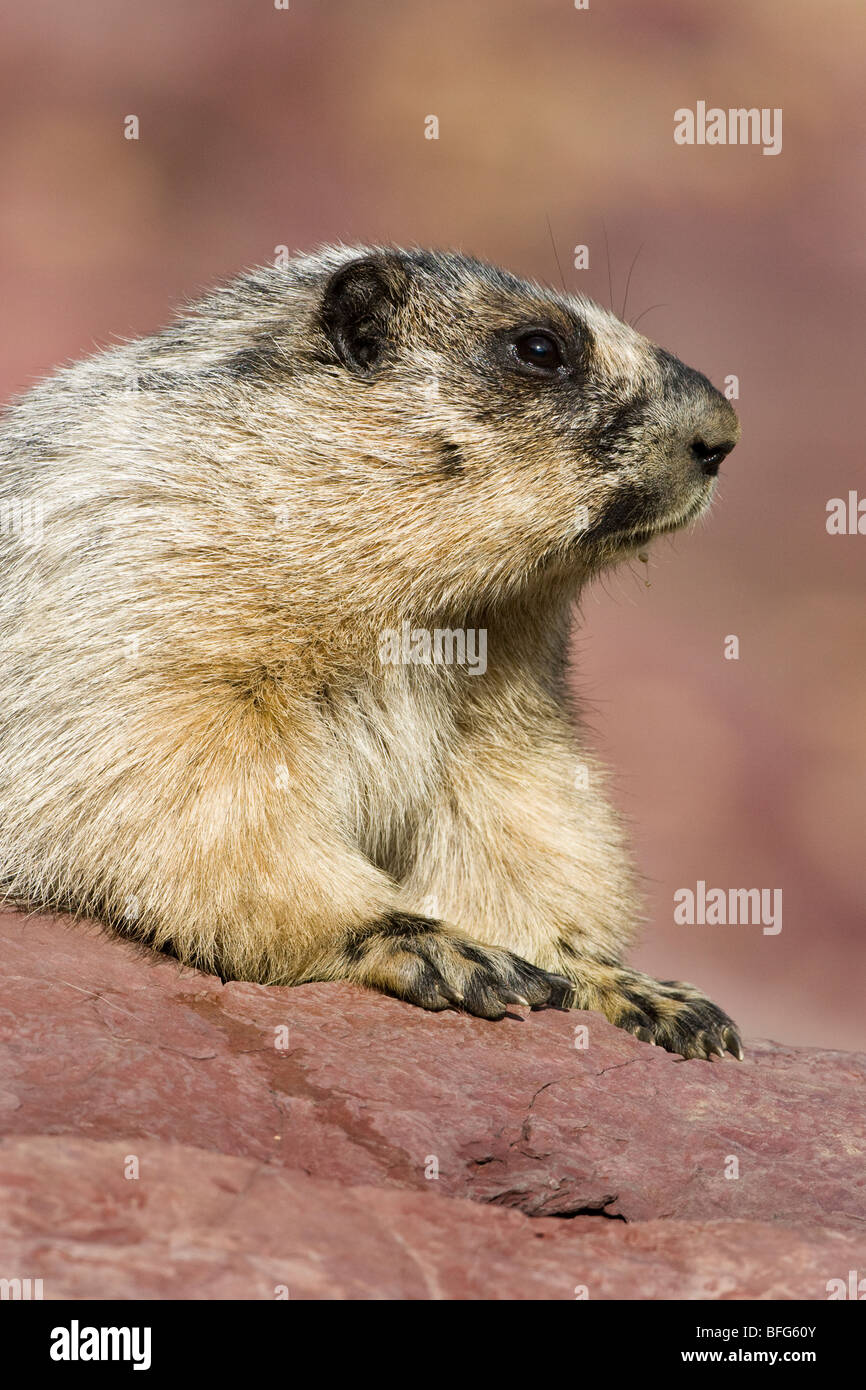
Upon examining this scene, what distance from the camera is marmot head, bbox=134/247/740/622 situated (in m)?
6.16

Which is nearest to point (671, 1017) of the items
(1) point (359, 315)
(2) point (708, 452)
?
(2) point (708, 452)

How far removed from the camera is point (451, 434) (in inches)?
246

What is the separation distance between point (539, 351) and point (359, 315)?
839 mm

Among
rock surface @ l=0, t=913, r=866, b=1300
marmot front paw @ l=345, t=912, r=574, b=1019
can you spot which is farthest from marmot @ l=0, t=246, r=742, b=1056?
rock surface @ l=0, t=913, r=866, b=1300

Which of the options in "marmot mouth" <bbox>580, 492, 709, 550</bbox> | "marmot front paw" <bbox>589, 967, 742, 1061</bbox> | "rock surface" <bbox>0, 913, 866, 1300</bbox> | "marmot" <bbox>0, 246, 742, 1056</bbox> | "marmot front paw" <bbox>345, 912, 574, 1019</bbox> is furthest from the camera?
"marmot mouth" <bbox>580, 492, 709, 550</bbox>

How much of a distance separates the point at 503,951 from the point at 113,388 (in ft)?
10.4

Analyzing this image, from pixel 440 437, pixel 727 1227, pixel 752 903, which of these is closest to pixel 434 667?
pixel 440 437

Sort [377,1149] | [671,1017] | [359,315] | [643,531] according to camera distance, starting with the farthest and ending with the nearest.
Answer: [359,315] → [643,531] → [671,1017] → [377,1149]

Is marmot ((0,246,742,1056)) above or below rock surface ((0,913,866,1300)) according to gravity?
above

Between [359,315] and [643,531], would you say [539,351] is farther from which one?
[643,531]

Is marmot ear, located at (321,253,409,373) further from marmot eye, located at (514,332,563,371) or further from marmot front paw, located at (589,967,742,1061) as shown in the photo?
marmot front paw, located at (589,967,742,1061)

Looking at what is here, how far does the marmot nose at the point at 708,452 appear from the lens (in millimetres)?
6465

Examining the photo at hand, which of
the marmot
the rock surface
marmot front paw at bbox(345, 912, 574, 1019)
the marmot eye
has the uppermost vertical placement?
the marmot eye

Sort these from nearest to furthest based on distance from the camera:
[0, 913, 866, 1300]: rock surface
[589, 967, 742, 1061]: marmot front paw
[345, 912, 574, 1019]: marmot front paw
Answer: [0, 913, 866, 1300]: rock surface, [345, 912, 574, 1019]: marmot front paw, [589, 967, 742, 1061]: marmot front paw
